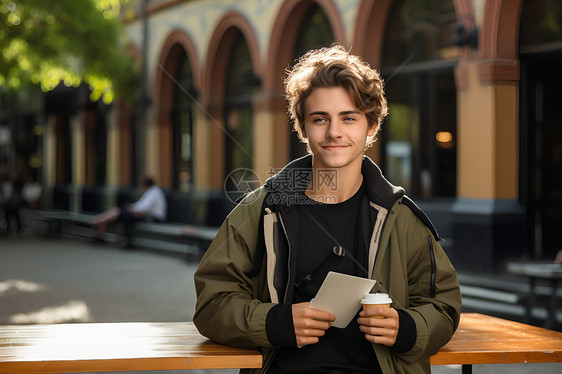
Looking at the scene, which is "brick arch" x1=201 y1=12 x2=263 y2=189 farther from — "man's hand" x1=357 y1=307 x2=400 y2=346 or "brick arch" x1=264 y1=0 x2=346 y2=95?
"man's hand" x1=357 y1=307 x2=400 y2=346

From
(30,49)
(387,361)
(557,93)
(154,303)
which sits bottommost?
(154,303)

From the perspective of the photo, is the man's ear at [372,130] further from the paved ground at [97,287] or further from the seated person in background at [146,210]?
the seated person in background at [146,210]

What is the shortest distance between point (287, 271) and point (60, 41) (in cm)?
1389

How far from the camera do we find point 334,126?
8.80 ft

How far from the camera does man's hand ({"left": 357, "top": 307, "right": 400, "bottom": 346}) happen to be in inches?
97.1

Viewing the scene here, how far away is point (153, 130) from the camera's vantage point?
1877 centimetres

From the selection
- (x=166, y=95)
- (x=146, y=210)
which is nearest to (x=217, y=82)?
(x=166, y=95)

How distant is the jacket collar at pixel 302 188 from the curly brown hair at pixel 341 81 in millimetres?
188

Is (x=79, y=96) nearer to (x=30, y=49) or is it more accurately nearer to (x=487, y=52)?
(x=30, y=49)

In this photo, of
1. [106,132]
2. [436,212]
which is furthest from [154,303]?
[106,132]

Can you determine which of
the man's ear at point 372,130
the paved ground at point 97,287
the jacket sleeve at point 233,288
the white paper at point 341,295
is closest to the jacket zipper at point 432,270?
the white paper at point 341,295

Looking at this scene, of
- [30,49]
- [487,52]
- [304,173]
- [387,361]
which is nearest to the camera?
[387,361]

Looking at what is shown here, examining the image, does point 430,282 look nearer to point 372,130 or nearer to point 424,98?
point 372,130

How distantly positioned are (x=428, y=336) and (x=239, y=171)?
14.6 metres
